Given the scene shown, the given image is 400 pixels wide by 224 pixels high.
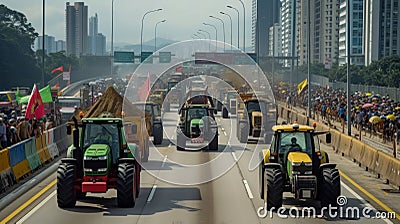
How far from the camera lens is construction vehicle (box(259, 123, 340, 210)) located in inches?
749

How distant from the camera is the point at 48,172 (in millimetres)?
28391

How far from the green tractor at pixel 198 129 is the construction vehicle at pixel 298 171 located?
47.7ft

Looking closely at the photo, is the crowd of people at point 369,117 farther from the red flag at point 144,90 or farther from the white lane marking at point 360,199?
the white lane marking at point 360,199

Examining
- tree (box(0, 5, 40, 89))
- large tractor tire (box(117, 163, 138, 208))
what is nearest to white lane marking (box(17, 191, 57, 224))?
large tractor tire (box(117, 163, 138, 208))

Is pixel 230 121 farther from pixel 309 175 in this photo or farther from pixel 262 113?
pixel 309 175

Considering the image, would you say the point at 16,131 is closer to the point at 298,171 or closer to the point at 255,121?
the point at 255,121

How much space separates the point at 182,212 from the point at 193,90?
4302cm

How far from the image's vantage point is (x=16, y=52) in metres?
94.0

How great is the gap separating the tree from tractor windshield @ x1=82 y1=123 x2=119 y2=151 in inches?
Result: 2759

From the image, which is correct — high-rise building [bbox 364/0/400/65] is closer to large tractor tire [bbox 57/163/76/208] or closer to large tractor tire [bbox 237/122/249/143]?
large tractor tire [bbox 237/122/249/143]

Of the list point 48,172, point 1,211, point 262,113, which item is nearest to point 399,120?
point 262,113

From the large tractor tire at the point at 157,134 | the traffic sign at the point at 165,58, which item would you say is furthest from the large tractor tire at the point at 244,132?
the traffic sign at the point at 165,58

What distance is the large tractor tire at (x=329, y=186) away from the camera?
1905cm

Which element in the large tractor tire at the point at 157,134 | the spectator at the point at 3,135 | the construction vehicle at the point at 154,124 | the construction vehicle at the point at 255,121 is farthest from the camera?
the construction vehicle at the point at 255,121
